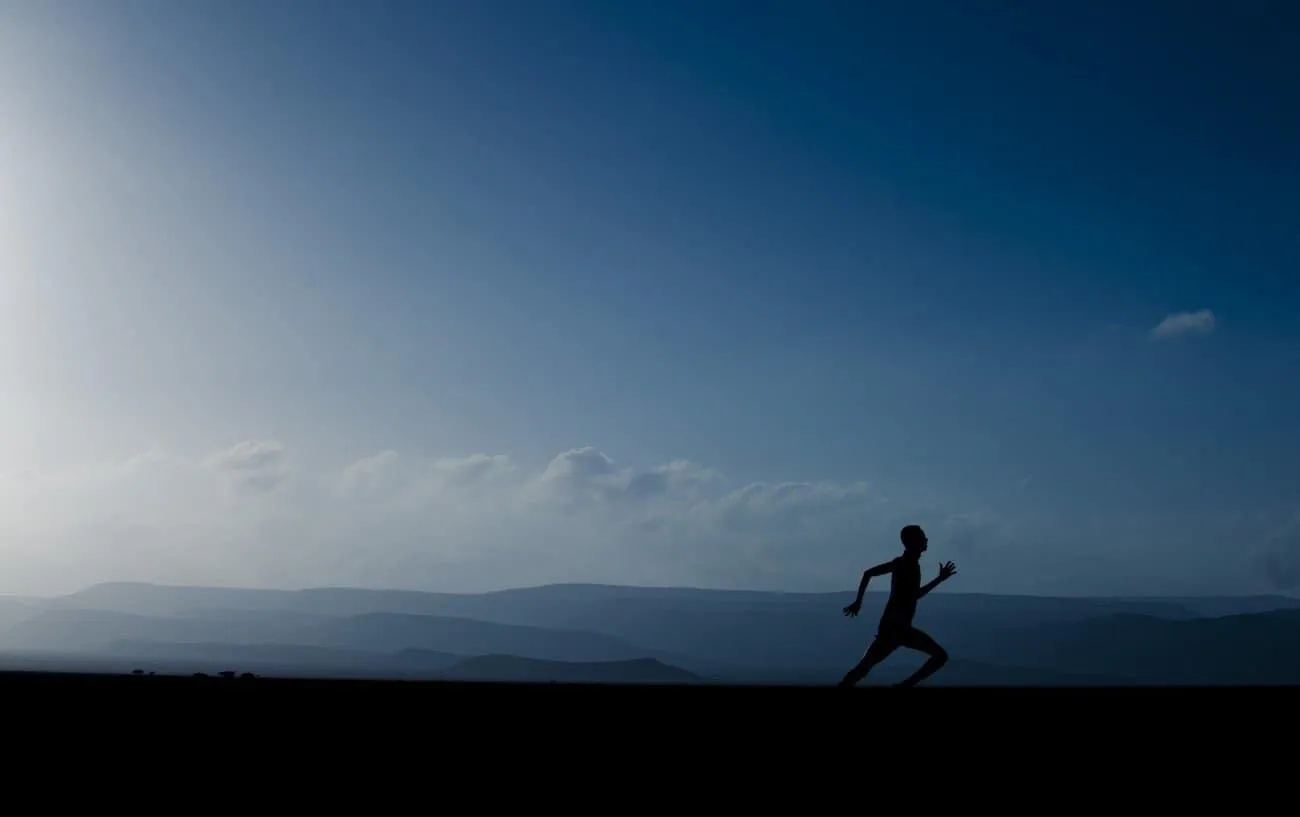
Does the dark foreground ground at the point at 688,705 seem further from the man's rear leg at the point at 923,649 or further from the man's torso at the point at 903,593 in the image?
the man's torso at the point at 903,593

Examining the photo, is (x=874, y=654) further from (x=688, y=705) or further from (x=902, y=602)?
(x=688, y=705)

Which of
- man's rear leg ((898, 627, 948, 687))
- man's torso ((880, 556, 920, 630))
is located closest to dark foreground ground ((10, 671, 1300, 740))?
man's rear leg ((898, 627, 948, 687))

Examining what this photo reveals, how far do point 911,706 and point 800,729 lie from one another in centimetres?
184

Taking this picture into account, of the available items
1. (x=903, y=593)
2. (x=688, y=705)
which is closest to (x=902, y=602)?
(x=903, y=593)

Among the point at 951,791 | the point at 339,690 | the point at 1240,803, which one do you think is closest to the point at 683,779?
the point at 951,791

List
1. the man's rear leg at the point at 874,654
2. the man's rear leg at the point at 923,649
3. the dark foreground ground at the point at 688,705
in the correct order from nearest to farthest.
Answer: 1. the dark foreground ground at the point at 688,705
2. the man's rear leg at the point at 923,649
3. the man's rear leg at the point at 874,654

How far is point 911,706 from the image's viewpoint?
29.5 ft

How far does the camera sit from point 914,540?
11016mm

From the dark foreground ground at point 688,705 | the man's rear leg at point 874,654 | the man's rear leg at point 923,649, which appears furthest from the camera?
the man's rear leg at point 874,654

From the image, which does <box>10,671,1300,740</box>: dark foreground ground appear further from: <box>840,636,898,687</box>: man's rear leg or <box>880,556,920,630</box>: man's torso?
<box>880,556,920,630</box>: man's torso

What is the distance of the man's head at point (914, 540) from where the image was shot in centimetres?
1102

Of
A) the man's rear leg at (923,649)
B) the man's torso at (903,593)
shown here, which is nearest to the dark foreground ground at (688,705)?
the man's rear leg at (923,649)

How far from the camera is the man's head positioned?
36.1ft

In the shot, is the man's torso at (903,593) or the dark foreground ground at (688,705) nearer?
the dark foreground ground at (688,705)
